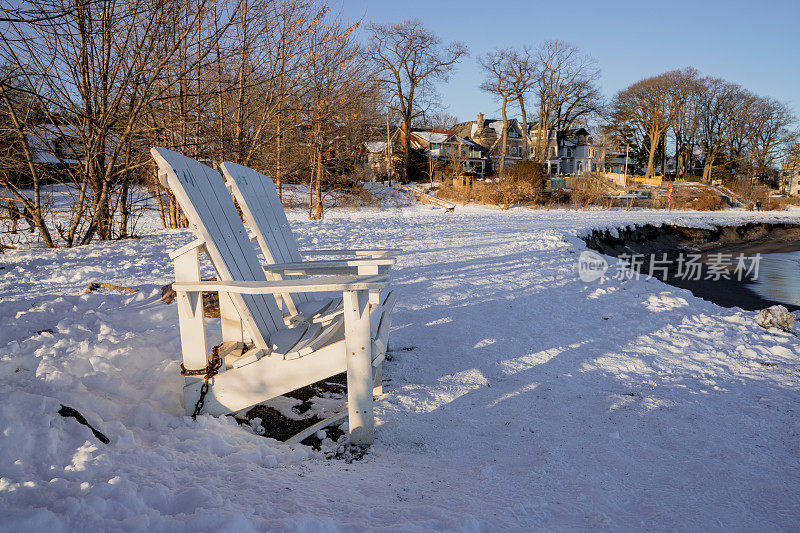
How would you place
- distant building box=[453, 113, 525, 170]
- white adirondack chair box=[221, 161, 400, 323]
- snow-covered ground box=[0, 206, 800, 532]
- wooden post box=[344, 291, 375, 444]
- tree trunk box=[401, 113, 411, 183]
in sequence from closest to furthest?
1. snow-covered ground box=[0, 206, 800, 532]
2. wooden post box=[344, 291, 375, 444]
3. white adirondack chair box=[221, 161, 400, 323]
4. tree trunk box=[401, 113, 411, 183]
5. distant building box=[453, 113, 525, 170]

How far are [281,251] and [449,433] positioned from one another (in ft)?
5.95

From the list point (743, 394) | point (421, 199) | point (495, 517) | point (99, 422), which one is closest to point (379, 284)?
point (495, 517)

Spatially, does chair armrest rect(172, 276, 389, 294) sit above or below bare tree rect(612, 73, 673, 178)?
below

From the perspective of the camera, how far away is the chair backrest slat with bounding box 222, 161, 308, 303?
10.5 feet

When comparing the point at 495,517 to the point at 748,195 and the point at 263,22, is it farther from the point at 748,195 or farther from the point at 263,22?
the point at 748,195

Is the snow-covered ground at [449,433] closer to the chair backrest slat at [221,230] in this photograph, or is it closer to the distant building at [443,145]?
the chair backrest slat at [221,230]

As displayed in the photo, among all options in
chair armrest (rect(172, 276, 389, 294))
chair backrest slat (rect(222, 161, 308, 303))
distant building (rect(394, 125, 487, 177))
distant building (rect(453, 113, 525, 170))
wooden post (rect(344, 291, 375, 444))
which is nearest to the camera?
chair armrest (rect(172, 276, 389, 294))

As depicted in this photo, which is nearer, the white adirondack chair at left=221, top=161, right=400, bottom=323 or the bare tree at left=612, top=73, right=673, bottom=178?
the white adirondack chair at left=221, top=161, right=400, bottom=323

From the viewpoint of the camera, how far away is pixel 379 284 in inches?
84.9

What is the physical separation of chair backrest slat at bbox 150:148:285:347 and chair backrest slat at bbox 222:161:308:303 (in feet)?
0.55

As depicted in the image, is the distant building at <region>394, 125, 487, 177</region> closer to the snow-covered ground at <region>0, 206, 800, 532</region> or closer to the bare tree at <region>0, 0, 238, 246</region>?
the bare tree at <region>0, 0, 238, 246</region>

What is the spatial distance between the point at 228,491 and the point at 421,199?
23.7 m

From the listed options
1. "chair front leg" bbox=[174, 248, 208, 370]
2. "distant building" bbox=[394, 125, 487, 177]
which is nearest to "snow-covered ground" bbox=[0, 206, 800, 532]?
"chair front leg" bbox=[174, 248, 208, 370]

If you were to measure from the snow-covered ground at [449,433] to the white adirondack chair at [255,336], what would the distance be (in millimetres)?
204
